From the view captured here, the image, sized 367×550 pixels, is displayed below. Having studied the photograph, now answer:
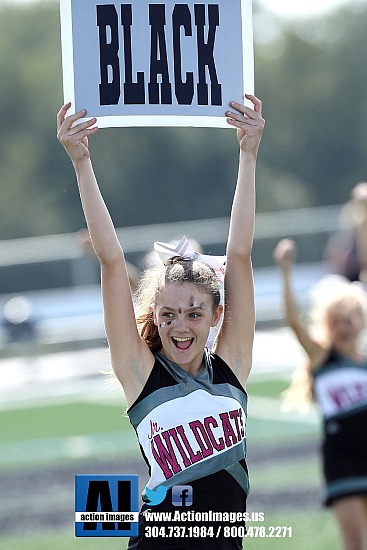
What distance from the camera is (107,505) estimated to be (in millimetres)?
3928

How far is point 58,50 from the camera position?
41469 millimetres

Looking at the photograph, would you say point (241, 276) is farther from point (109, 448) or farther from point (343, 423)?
point (109, 448)

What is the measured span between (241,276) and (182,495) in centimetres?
73

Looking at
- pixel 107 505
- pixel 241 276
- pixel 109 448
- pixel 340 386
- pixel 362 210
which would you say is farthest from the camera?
pixel 109 448

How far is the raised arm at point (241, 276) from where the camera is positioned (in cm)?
405

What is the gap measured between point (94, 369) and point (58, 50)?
2626cm

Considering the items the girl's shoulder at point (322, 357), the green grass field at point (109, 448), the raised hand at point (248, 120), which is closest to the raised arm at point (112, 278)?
the raised hand at point (248, 120)

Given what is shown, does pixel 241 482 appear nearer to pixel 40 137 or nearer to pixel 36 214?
pixel 36 214

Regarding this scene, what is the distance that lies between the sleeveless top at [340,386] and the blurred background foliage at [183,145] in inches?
1092

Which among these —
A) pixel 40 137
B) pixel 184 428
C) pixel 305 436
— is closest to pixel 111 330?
pixel 184 428

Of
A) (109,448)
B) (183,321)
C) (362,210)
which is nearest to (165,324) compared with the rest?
(183,321)

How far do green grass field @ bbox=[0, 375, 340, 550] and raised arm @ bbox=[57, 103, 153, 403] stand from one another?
345 cm

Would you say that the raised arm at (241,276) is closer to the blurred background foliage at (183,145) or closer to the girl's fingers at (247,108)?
→ the girl's fingers at (247,108)

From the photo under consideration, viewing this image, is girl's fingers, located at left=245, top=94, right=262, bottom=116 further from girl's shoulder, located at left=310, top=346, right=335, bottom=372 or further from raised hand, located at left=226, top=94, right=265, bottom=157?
girl's shoulder, located at left=310, top=346, right=335, bottom=372
